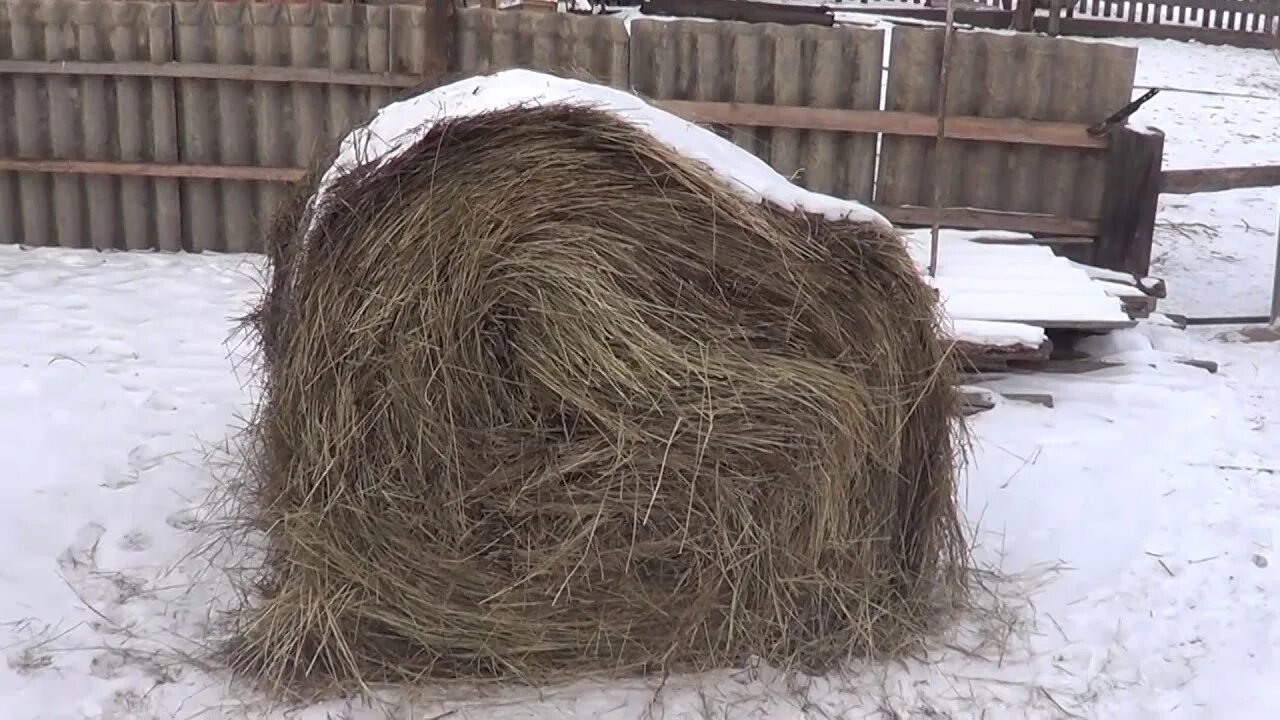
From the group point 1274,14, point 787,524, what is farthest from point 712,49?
point 1274,14

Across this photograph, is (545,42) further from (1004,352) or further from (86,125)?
(1004,352)

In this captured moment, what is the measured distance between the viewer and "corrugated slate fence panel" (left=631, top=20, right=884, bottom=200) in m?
8.18

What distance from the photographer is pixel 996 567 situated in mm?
4582

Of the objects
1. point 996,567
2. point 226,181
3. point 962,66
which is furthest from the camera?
point 226,181

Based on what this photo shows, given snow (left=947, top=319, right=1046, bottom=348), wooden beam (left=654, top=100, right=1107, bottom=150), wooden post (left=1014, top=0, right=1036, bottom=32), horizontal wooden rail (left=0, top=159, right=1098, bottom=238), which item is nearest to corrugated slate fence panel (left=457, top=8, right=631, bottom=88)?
wooden beam (left=654, top=100, right=1107, bottom=150)

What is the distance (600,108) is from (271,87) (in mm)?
5201

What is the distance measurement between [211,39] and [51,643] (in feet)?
17.5

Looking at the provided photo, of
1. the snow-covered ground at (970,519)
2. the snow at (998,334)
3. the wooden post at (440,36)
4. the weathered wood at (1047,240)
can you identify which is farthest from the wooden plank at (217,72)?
the snow at (998,334)

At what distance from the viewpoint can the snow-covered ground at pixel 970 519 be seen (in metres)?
→ 3.83

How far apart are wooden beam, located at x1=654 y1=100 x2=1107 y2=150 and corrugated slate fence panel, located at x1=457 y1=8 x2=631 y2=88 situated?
485 millimetres

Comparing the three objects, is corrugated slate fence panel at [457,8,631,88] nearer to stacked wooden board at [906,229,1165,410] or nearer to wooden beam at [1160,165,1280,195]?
stacked wooden board at [906,229,1165,410]

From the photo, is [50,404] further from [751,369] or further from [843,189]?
[843,189]

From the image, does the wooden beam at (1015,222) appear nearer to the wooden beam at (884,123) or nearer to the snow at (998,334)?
the wooden beam at (884,123)

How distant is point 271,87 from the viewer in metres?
8.50
